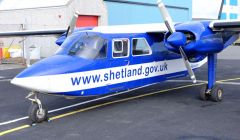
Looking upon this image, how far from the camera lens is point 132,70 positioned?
42.6 feet

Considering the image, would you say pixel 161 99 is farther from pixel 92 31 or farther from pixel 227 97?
pixel 92 31

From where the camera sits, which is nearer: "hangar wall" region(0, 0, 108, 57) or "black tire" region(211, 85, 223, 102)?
"black tire" region(211, 85, 223, 102)

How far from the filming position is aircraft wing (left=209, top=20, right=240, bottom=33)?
12.8 metres

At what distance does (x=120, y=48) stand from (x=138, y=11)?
90.8ft

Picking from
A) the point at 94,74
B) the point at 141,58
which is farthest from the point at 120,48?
the point at 94,74

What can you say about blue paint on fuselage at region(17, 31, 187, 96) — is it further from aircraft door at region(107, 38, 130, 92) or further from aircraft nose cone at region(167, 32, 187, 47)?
aircraft nose cone at region(167, 32, 187, 47)

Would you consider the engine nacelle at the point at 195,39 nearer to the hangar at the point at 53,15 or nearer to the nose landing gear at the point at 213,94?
the nose landing gear at the point at 213,94

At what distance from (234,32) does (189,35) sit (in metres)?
2.22

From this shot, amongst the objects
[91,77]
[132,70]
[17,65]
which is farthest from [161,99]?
[17,65]

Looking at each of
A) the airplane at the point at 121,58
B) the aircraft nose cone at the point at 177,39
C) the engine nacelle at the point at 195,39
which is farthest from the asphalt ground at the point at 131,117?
the aircraft nose cone at the point at 177,39

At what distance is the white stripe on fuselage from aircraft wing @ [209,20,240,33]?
8.06ft

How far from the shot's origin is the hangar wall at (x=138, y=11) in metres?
37.0

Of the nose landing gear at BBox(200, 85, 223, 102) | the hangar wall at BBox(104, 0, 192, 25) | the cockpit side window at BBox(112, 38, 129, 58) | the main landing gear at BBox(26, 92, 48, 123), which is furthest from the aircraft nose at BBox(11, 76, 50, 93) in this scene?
the hangar wall at BBox(104, 0, 192, 25)

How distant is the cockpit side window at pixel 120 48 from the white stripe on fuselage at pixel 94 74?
43 cm
